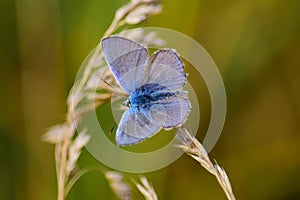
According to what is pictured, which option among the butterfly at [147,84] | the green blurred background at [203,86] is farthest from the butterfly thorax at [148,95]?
the green blurred background at [203,86]

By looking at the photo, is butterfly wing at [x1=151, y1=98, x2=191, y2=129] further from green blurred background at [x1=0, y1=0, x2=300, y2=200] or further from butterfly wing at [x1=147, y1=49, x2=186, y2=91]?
green blurred background at [x1=0, y1=0, x2=300, y2=200]

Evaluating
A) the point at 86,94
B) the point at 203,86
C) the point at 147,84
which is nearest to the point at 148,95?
the point at 147,84

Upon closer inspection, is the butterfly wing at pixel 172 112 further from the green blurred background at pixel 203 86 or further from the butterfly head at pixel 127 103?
the green blurred background at pixel 203 86

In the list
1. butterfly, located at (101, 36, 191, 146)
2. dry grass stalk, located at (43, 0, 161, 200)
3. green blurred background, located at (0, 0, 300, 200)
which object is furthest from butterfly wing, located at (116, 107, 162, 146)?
green blurred background, located at (0, 0, 300, 200)

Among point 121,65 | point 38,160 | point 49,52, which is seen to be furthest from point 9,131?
point 121,65

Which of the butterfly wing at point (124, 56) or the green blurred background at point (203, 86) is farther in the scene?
the green blurred background at point (203, 86)

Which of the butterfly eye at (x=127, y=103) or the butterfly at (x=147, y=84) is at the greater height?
the butterfly at (x=147, y=84)

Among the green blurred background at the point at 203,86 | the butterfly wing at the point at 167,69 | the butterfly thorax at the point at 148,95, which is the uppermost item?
the butterfly wing at the point at 167,69
